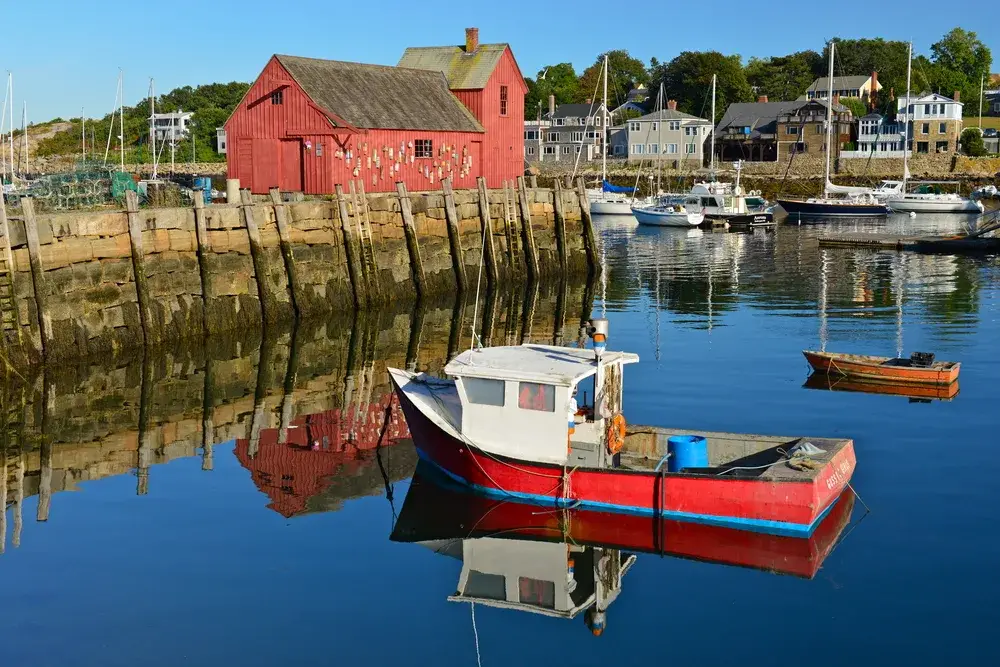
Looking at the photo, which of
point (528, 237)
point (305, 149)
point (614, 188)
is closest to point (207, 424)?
point (528, 237)

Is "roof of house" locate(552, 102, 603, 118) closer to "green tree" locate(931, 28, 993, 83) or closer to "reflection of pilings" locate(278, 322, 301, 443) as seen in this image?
"green tree" locate(931, 28, 993, 83)

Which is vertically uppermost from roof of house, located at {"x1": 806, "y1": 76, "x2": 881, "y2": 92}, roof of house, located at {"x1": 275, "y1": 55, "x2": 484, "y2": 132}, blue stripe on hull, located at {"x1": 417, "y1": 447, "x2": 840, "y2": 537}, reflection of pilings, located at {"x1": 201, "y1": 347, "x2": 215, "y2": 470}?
roof of house, located at {"x1": 806, "y1": 76, "x2": 881, "y2": 92}

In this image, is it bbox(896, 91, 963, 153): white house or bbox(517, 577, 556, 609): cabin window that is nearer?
bbox(517, 577, 556, 609): cabin window

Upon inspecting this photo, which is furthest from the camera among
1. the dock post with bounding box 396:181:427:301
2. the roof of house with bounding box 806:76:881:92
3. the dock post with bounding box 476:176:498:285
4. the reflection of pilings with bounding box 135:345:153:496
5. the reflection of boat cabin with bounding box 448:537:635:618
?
the roof of house with bounding box 806:76:881:92

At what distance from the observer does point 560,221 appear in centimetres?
4994

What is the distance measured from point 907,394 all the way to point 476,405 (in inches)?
495

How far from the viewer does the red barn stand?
156 ft

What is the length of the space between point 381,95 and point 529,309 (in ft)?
46.5

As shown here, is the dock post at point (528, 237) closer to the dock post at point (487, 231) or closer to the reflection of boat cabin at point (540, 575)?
the dock post at point (487, 231)

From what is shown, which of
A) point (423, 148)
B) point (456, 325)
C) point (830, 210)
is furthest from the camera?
point (830, 210)

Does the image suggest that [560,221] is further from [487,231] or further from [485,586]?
[485,586]

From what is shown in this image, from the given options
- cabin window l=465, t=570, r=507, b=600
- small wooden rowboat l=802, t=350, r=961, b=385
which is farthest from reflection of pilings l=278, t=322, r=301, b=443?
small wooden rowboat l=802, t=350, r=961, b=385

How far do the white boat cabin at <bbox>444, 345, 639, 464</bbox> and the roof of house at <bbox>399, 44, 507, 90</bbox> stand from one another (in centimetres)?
3717

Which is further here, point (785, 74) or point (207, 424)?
point (785, 74)
